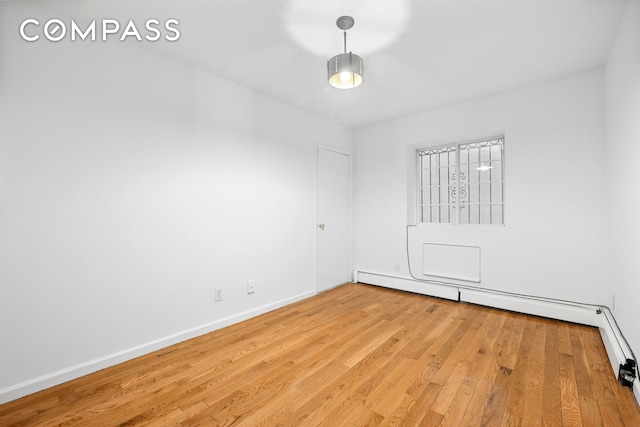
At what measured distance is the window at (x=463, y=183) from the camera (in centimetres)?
357

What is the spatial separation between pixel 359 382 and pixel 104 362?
6.25 ft

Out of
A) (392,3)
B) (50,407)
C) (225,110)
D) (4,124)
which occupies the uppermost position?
(392,3)

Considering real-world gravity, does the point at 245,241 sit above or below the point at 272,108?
below

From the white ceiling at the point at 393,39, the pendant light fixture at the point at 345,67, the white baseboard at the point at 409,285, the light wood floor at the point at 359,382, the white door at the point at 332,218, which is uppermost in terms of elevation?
the white ceiling at the point at 393,39

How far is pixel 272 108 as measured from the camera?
3404 millimetres

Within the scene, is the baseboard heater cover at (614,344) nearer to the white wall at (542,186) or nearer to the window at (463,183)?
the white wall at (542,186)

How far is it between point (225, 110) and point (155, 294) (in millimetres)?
1914

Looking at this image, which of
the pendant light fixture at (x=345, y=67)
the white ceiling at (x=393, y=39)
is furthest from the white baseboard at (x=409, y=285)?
the pendant light fixture at (x=345, y=67)

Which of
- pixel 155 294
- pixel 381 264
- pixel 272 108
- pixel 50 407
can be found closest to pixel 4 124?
pixel 155 294

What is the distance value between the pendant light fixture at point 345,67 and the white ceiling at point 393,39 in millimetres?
73

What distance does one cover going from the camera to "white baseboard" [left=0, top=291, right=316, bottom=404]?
1760mm

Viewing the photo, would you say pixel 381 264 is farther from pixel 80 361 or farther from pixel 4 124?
pixel 4 124

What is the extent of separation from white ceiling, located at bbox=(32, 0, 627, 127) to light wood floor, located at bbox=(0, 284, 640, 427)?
2585 mm

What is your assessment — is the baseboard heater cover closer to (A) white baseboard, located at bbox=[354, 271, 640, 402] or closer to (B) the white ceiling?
(A) white baseboard, located at bbox=[354, 271, 640, 402]
